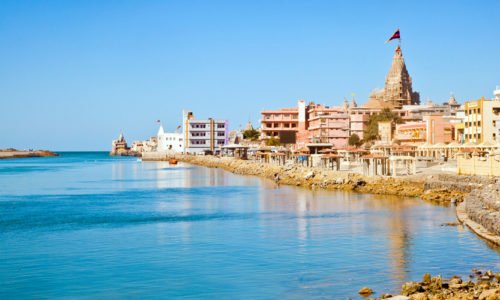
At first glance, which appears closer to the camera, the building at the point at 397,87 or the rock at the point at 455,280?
the rock at the point at 455,280

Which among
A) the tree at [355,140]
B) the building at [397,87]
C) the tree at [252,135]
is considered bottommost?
the tree at [355,140]

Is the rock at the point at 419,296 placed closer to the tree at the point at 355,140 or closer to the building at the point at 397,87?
the tree at the point at 355,140

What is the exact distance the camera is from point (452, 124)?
313ft

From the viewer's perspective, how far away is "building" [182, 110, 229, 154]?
152 metres

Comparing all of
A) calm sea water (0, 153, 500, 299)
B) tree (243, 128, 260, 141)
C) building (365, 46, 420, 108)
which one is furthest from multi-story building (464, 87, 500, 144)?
tree (243, 128, 260, 141)

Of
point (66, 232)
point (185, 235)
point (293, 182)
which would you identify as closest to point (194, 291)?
point (185, 235)

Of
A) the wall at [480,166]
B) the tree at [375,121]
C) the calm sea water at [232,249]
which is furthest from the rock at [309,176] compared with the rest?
the tree at [375,121]

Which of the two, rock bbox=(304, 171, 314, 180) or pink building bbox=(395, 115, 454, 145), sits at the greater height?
pink building bbox=(395, 115, 454, 145)

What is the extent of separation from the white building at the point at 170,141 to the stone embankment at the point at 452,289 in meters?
155

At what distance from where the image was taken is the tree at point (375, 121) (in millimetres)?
106812

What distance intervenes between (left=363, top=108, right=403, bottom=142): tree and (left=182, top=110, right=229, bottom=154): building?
46341 millimetres

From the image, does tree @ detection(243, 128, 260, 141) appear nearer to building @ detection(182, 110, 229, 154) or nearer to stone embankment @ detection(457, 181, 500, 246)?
building @ detection(182, 110, 229, 154)

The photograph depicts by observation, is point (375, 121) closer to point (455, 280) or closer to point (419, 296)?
point (455, 280)

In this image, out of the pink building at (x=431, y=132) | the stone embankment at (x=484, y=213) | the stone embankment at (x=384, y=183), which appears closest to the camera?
the stone embankment at (x=484, y=213)
